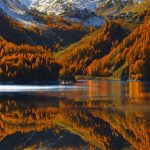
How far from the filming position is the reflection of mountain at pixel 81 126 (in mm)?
57688

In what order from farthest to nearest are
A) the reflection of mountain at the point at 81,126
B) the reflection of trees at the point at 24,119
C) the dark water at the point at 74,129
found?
the reflection of trees at the point at 24,119, the reflection of mountain at the point at 81,126, the dark water at the point at 74,129

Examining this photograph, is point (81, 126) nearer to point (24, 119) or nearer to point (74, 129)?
point (74, 129)

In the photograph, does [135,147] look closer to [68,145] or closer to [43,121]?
[68,145]

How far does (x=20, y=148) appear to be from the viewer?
52688mm

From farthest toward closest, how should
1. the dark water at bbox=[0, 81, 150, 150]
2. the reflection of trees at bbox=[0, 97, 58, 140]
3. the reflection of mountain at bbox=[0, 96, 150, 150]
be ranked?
the reflection of trees at bbox=[0, 97, 58, 140], the reflection of mountain at bbox=[0, 96, 150, 150], the dark water at bbox=[0, 81, 150, 150]

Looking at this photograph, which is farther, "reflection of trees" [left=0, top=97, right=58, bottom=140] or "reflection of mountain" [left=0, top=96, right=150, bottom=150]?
"reflection of trees" [left=0, top=97, right=58, bottom=140]

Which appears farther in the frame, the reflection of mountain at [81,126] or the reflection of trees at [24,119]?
the reflection of trees at [24,119]

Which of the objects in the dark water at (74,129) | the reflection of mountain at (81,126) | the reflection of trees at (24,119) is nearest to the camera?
the dark water at (74,129)

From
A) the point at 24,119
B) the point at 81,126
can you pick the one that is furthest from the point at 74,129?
the point at 24,119

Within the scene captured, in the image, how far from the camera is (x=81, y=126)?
231 ft

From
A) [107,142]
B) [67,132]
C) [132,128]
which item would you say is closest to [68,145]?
[107,142]

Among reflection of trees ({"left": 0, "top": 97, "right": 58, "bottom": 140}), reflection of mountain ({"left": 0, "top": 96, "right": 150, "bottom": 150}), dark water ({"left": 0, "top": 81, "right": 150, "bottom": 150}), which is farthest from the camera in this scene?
reflection of trees ({"left": 0, "top": 97, "right": 58, "bottom": 140})

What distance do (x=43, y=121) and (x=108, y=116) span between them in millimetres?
11592

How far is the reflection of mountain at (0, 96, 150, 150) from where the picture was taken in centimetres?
5769
